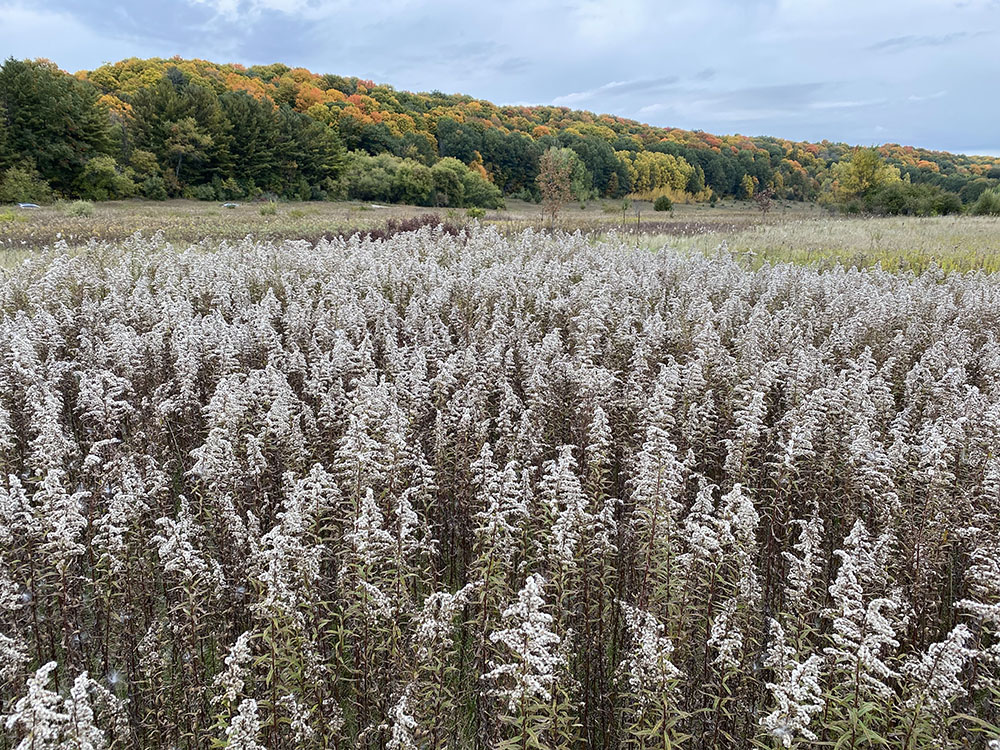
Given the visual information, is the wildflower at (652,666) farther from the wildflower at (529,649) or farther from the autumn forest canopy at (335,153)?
the autumn forest canopy at (335,153)

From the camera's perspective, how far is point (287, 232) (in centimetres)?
2662

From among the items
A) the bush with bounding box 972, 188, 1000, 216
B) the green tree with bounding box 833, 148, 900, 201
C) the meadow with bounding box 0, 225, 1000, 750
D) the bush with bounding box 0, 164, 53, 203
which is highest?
the green tree with bounding box 833, 148, 900, 201

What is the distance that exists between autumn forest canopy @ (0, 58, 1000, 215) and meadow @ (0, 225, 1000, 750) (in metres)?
29.0

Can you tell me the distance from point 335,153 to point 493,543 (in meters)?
80.5

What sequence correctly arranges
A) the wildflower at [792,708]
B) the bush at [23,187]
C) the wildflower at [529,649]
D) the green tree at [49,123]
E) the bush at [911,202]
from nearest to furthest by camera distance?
1. the wildflower at [792,708]
2. the wildflower at [529,649]
3. the bush at [23,187]
4. the bush at [911,202]
5. the green tree at [49,123]

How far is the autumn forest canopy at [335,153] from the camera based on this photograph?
178 ft

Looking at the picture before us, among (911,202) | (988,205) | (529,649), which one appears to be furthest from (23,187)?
(988,205)

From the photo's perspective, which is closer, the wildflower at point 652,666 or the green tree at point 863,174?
the wildflower at point 652,666

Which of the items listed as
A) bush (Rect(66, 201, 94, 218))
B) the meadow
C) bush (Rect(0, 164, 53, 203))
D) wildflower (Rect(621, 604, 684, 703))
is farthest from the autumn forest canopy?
wildflower (Rect(621, 604, 684, 703))

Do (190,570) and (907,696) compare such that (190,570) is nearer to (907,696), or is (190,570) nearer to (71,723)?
(71,723)

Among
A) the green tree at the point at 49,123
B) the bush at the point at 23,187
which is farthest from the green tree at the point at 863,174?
the bush at the point at 23,187

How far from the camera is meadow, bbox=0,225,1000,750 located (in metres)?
2.63

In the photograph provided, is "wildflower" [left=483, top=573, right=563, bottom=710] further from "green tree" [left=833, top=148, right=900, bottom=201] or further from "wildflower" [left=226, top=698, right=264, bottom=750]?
"green tree" [left=833, top=148, right=900, bottom=201]

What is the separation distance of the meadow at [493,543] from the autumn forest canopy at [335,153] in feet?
95.2
